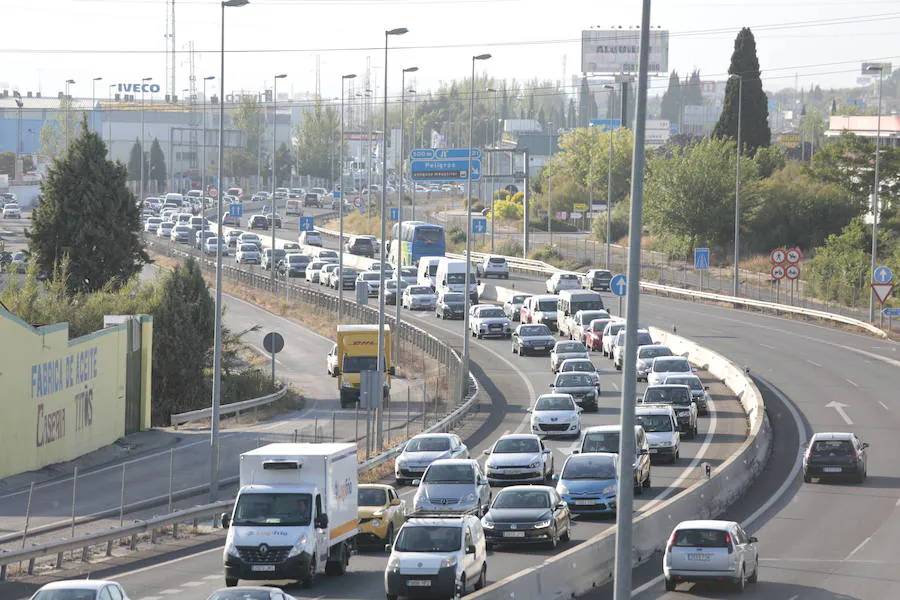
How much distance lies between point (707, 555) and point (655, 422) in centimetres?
1481

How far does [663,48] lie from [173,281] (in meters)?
123

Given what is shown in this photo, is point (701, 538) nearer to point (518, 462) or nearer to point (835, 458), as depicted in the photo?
point (518, 462)

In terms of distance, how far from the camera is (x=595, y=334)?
2443 inches

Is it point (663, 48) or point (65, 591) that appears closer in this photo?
point (65, 591)

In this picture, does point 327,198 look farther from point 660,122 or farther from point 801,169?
point 801,169

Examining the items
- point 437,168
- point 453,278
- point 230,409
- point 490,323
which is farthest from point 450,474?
point 437,168

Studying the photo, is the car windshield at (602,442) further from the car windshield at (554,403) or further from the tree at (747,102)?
the tree at (747,102)

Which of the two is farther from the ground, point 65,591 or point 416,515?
point 65,591

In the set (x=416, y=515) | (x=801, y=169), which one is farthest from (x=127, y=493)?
(x=801, y=169)

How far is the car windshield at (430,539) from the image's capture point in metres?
21.5

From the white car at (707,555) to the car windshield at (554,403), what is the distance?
18544 millimetres

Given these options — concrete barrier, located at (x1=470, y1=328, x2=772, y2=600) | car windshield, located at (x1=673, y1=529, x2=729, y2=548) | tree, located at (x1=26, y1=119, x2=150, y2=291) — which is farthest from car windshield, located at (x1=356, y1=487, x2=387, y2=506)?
tree, located at (x1=26, y1=119, x2=150, y2=291)

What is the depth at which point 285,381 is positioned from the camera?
197ft

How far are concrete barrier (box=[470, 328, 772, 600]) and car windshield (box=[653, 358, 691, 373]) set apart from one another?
3.02 m
